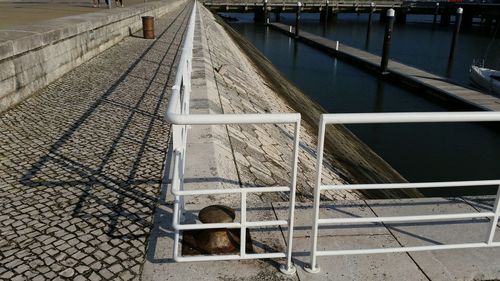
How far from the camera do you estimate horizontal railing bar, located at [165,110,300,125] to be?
8.83 feet

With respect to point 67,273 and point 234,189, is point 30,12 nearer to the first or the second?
point 67,273

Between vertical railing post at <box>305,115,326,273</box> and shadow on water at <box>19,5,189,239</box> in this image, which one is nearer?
vertical railing post at <box>305,115,326,273</box>

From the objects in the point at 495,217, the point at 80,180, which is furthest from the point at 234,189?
the point at 80,180

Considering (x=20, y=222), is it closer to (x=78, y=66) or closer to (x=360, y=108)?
(x=78, y=66)

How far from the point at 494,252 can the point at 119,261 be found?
3.11m

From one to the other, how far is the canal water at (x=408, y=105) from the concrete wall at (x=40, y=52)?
32.0 ft

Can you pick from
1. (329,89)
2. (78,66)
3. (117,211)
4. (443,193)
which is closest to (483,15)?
(329,89)

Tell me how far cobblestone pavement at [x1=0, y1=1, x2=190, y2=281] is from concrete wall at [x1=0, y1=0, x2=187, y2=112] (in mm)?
294

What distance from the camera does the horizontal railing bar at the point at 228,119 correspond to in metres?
2.69

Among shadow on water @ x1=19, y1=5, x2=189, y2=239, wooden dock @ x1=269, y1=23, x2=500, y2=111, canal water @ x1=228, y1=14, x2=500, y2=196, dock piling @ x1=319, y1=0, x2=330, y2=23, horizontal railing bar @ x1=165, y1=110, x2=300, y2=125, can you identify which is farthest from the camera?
dock piling @ x1=319, y1=0, x2=330, y2=23

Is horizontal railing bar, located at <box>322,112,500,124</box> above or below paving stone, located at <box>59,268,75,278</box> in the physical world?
above

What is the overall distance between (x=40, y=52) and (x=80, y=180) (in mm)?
5074

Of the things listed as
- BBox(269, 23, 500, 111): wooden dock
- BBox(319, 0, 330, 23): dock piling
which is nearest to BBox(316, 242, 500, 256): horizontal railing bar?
BBox(269, 23, 500, 111): wooden dock

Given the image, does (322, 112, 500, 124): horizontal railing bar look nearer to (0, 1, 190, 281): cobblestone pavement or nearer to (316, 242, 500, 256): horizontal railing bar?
(316, 242, 500, 256): horizontal railing bar
